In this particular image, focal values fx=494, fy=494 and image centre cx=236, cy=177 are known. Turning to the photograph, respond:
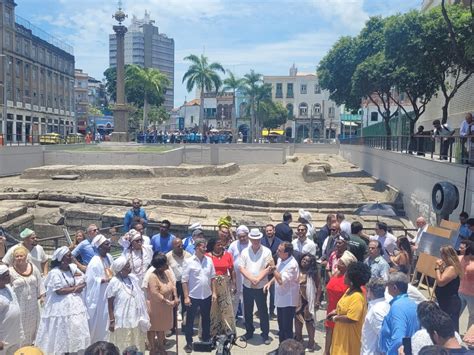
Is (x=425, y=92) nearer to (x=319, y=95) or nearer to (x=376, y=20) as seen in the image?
(x=376, y=20)

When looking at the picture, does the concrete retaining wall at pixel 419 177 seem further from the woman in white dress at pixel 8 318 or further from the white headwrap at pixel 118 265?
the woman in white dress at pixel 8 318

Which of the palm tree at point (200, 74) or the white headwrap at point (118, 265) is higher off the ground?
the palm tree at point (200, 74)

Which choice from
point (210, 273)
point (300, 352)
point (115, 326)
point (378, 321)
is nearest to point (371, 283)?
point (378, 321)

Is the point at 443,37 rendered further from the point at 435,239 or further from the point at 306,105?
the point at 306,105

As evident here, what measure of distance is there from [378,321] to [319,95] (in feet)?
259

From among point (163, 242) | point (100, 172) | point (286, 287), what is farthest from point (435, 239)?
point (100, 172)

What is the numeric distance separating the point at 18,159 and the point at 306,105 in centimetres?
6064

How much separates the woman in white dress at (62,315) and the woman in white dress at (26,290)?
368 mm

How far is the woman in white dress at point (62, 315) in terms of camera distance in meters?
5.53

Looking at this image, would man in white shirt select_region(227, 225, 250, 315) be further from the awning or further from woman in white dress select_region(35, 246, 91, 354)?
the awning

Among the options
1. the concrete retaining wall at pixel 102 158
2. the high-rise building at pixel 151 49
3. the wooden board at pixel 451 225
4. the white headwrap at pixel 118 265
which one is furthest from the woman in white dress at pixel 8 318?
the high-rise building at pixel 151 49

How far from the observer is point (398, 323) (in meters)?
4.37

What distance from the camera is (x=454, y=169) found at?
37.6 feet

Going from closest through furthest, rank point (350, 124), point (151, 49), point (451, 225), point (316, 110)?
point (451, 225)
point (350, 124)
point (316, 110)
point (151, 49)
